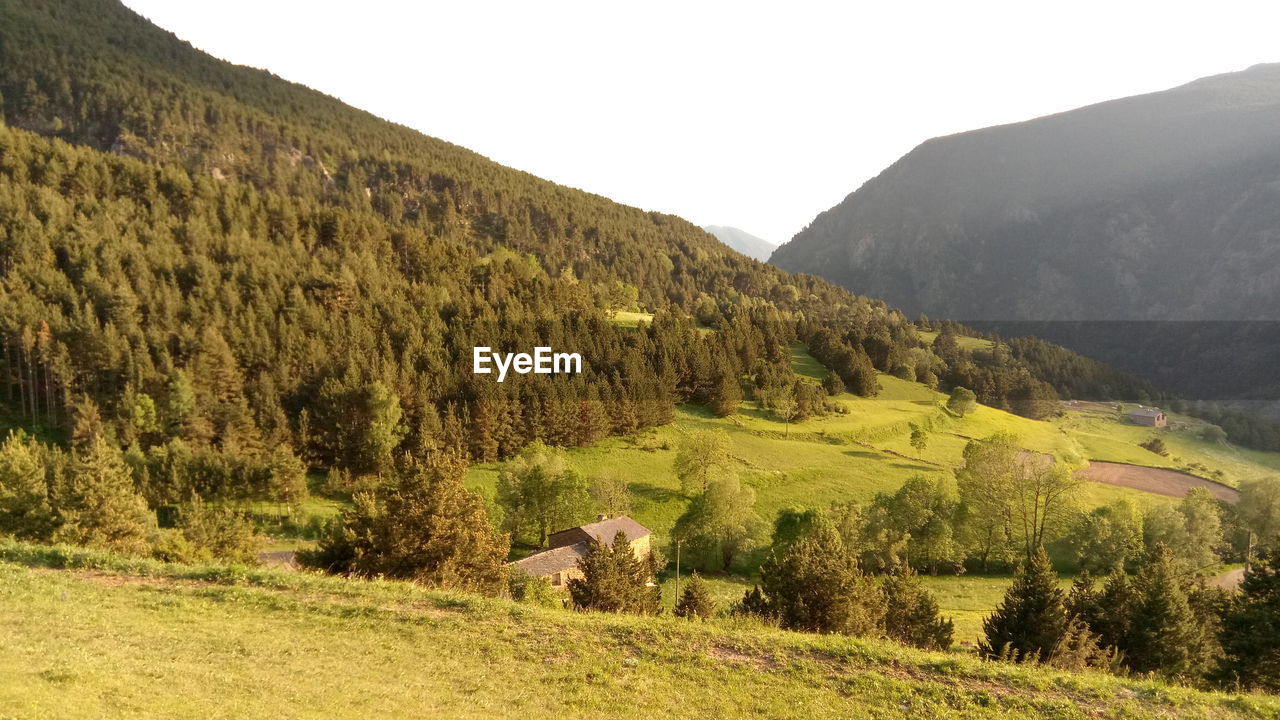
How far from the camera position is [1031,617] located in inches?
1112

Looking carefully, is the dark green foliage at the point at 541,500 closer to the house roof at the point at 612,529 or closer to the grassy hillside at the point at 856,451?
the house roof at the point at 612,529

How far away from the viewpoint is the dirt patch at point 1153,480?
7781 cm

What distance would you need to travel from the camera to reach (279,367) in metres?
71.9

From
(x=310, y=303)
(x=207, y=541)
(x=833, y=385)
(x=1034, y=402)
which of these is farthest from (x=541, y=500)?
(x=1034, y=402)

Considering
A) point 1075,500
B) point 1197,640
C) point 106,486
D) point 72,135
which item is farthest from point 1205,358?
point 72,135

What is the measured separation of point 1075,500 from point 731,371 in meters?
49.0

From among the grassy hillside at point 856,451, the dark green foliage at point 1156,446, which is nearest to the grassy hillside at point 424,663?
the grassy hillside at point 856,451

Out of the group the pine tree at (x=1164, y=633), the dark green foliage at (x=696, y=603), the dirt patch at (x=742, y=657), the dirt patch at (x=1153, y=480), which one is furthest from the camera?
the dirt patch at (x=1153, y=480)

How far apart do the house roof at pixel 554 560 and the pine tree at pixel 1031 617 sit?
27605 mm

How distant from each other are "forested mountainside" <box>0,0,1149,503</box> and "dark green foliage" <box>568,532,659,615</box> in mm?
39642

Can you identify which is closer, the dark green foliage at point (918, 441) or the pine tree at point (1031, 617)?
the pine tree at point (1031, 617)

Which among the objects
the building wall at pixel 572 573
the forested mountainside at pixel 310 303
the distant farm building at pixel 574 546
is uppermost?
the forested mountainside at pixel 310 303

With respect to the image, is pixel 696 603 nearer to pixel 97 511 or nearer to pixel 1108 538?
pixel 97 511

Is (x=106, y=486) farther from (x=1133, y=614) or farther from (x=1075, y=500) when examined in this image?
(x=1075, y=500)
